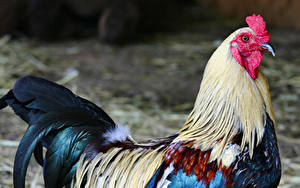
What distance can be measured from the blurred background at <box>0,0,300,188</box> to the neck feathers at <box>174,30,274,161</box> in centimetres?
136

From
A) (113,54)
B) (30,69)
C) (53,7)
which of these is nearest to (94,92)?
(30,69)

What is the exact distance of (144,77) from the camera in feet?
19.1

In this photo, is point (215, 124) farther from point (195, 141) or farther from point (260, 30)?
point (260, 30)

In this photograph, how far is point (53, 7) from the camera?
7121 millimetres

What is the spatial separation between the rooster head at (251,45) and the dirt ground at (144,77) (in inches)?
59.3

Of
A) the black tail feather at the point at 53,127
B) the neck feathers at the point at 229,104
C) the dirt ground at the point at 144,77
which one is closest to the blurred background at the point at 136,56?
the dirt ground at the point at 144,77

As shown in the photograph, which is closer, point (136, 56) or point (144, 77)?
point (144, 77)

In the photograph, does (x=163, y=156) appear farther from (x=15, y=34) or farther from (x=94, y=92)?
(x=15, y=34)

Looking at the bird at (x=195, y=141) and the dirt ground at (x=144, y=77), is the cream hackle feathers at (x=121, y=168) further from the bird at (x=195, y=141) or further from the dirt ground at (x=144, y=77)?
the dirt ground at (x=144, y=77)

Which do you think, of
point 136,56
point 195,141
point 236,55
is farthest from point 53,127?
point 136,56

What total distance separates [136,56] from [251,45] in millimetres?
4381

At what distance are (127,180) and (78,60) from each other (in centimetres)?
414

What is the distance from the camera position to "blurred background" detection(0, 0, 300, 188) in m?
4.45

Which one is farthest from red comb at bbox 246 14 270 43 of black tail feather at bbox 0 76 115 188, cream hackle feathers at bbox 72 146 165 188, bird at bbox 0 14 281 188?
black tail feather at bbox 0 76 115 188
